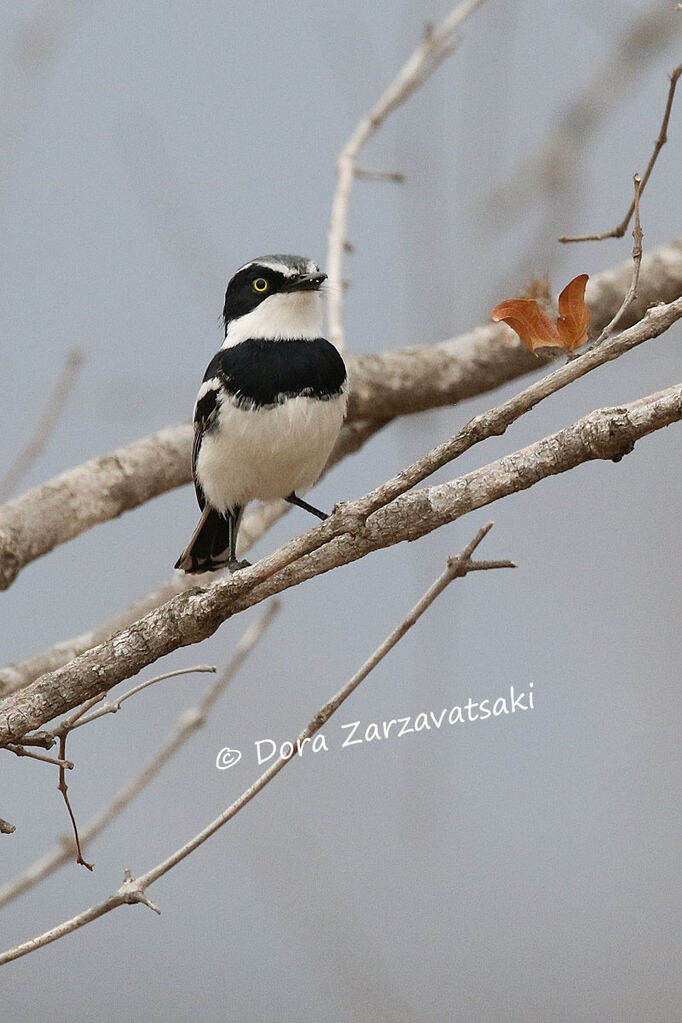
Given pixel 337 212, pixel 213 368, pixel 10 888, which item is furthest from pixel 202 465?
pixel 10 888

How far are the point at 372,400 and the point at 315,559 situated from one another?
7.67 feet

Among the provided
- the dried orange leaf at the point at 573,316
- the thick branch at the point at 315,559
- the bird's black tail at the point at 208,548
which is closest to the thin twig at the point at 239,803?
the thick branch at the point at 315,559

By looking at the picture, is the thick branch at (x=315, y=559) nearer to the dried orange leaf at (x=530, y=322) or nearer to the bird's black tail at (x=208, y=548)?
the dried orange leaf at (x=530, y=322)

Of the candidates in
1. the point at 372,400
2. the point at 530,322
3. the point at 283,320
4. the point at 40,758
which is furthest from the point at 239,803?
the point at 372,400

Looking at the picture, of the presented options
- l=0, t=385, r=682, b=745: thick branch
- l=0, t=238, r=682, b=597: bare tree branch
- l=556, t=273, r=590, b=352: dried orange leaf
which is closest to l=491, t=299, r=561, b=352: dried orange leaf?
l=556, t=273, r=590, b=352: dried orange leaf

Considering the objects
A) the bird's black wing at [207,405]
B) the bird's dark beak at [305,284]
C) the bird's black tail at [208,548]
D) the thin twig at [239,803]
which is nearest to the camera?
the thin twig at [239,803]

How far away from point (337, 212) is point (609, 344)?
262 cm

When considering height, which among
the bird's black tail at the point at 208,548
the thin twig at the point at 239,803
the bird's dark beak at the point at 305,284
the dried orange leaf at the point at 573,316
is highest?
→ the bird's dark beak at the point at 305,284

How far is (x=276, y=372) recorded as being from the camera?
12.4 ft

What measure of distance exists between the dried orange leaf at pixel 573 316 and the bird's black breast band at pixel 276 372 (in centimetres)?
144

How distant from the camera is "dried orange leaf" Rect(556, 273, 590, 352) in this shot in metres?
2.38

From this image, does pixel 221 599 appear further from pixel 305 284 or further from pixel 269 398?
pixel 305 284

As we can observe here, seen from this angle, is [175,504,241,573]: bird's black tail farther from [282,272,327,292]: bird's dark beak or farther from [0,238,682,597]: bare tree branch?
[282,272,327,292]: bird's dark beak

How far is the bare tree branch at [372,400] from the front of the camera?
4262mm
